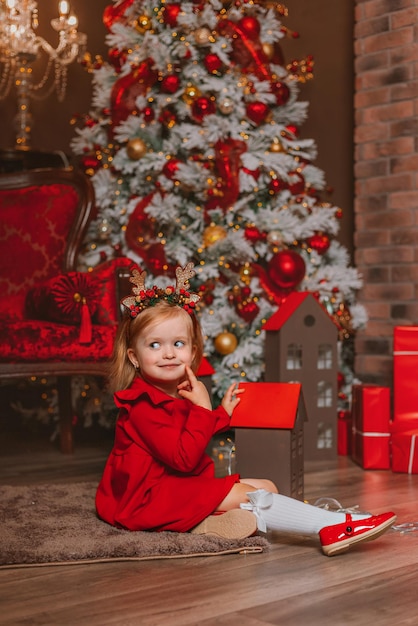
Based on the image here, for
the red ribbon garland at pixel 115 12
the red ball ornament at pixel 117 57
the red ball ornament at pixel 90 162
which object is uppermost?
the red ribbon garland at pixel 115 12

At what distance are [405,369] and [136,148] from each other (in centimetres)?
157

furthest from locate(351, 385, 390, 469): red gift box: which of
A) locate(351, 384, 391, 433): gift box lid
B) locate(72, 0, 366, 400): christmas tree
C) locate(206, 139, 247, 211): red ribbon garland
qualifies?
locate(206, 139, 247, 211): red ribbon garland

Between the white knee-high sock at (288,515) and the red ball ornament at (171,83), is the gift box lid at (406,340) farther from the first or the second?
the red ball ornament at (171,83)

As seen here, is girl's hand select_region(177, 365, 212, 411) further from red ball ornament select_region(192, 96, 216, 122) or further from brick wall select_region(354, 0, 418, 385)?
brick wall select_region(354, 0, 418, 385)

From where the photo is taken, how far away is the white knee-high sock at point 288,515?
7.11 feet

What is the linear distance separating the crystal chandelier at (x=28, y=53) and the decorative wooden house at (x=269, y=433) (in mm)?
2256

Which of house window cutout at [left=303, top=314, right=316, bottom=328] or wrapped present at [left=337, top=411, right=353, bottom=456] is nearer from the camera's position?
house window cutout at [left=303, top=314, right=316, bottom=328]

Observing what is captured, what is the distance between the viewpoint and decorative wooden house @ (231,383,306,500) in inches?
98.8

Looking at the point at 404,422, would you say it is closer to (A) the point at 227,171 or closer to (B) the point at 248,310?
(B) the point at 248,310

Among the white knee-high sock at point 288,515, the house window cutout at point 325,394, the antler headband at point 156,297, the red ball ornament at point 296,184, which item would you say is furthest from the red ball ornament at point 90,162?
the white knee-high sock at point 288,515

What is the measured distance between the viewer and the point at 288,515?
2.18 m

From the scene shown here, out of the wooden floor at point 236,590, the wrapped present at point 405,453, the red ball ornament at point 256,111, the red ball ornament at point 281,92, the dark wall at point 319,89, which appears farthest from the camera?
the dark wall at point 319,89

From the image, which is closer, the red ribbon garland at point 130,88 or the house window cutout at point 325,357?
the house window cutout at point 325,357

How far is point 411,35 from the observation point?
13.8ft
